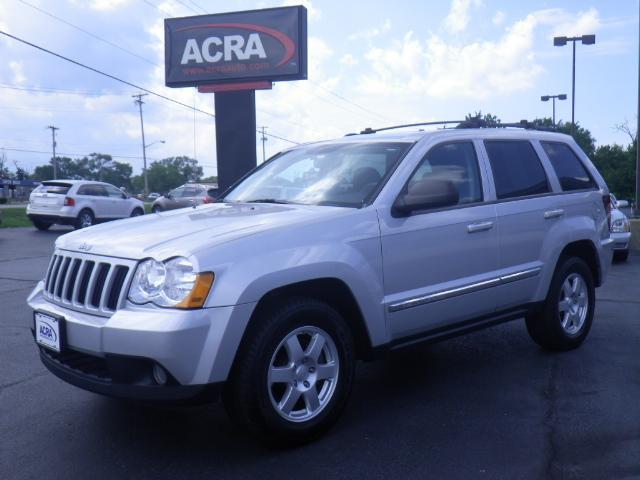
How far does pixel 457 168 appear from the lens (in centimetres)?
496

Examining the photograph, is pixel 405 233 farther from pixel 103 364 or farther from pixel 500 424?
pixel 103 364

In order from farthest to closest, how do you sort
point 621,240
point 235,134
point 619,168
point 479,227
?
point 619,168 → point 235,134 → point 621,240 → point 479,227

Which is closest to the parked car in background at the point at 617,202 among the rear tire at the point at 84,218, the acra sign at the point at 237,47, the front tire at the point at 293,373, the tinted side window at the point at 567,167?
the tinted side window at the point at 567,167

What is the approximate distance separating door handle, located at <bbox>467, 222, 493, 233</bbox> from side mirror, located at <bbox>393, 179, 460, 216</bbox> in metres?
0.46

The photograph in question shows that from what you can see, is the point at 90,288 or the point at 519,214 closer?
the point at 90,288

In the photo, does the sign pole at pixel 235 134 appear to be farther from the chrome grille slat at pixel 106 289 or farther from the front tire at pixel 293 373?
the chrome grille slat at pixel 106 289

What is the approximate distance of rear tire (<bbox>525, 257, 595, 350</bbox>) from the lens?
18.4 ft

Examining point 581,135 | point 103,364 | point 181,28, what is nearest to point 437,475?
point 103,364

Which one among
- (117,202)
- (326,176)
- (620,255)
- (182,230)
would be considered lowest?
(620,255)

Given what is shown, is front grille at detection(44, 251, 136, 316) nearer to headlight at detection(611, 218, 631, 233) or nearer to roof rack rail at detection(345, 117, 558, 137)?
roof rack rail at detection(345, 117, 558, 137)

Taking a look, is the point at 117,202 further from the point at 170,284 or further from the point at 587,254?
the point at 170,284

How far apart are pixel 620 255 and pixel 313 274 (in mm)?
10265

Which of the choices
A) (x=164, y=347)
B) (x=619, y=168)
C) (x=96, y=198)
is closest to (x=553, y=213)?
(x=164, y=347)

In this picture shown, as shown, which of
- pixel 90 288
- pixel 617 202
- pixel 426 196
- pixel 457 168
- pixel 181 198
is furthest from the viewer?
pixel 181 198
